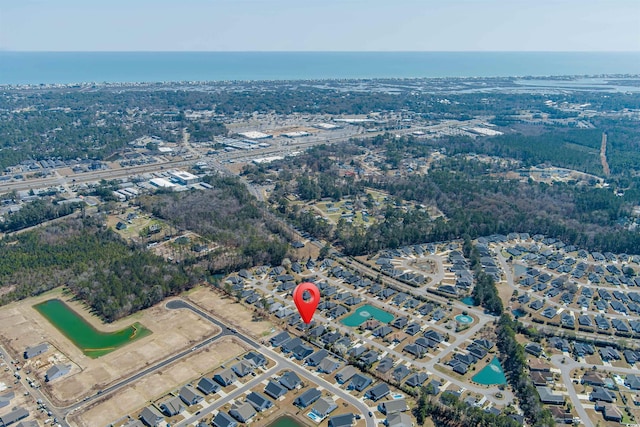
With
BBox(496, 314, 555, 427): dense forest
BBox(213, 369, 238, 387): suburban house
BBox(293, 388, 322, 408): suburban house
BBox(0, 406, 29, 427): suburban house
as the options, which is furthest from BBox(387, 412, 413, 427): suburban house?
BBox(0, 406, 29, 427): suburban house

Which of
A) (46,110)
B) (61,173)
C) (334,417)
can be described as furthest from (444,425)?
(46,110)

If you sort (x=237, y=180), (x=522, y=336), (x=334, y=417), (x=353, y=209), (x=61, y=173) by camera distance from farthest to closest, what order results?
(x=61, y=173) < (x=237, y=180) < (x=353, y=209) < (x=522, y=336) < (x=334, y=417)

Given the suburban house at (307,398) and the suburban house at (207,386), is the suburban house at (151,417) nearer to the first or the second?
the suburban house at (207,386)

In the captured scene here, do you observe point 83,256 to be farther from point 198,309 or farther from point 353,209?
point 353,209

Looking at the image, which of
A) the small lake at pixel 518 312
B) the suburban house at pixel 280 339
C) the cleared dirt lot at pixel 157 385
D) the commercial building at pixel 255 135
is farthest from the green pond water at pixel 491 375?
the commercial building at pixel 255 135

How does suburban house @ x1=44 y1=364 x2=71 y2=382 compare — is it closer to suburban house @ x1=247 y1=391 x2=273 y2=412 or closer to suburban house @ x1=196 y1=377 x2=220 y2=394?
suburban house @ x1=196 y1=377 x2=220 y2=394

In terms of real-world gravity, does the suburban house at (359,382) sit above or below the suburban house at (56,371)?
above
